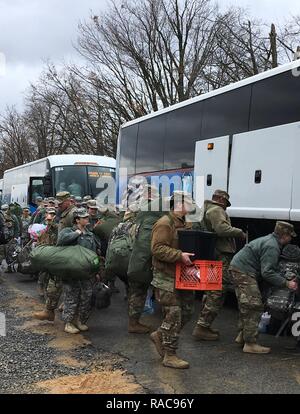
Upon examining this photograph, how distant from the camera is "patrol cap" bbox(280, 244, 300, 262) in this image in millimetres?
6266

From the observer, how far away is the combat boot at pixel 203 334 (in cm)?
682

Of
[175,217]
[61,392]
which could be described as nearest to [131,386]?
[61,392]

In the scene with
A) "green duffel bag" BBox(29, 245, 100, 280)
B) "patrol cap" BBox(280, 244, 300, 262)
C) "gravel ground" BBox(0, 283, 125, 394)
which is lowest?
"gravel ground" BBox(0, 283, 125, 394)

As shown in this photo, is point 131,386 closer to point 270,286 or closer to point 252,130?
point 270,286

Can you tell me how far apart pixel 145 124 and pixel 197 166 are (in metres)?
3.06

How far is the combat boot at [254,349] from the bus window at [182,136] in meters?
4.45

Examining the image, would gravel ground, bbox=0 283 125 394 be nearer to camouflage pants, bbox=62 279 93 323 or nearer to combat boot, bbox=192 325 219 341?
camouflage pants, bbox=62 279 93 323

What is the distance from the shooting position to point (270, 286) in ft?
20.7

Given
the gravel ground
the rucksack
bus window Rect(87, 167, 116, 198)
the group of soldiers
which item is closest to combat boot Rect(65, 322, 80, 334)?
the group of soldiers

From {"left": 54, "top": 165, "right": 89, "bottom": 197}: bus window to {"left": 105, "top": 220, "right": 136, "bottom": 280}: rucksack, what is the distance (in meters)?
9.92

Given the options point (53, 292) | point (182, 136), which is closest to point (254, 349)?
point (53, 292)

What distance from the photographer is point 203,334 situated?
6832 mm

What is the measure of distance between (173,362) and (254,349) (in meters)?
1.10

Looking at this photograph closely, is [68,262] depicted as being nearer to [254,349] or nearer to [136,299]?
[136,299]
